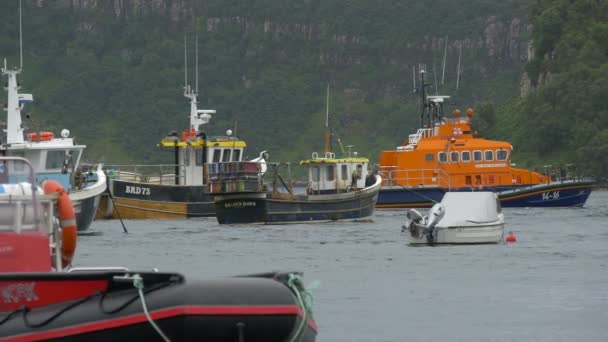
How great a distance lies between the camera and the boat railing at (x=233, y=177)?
5222 cm

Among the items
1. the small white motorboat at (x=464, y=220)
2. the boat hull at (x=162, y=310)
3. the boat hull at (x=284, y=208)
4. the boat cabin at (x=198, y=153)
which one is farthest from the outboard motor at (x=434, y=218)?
the boat hull at (x=162, y=310)

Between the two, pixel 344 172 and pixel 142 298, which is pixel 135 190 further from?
pixel 142 298

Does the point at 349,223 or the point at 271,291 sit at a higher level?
the point at 271,291

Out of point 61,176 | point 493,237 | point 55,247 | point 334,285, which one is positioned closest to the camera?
point 55,247

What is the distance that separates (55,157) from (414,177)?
23.5 metres

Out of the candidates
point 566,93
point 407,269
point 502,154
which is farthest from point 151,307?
point 566,93

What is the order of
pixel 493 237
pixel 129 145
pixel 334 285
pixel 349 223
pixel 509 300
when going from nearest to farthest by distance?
pixel 509 300, pixel 334 285, pixel 493 237, pixel 349 223, pixel 129 145

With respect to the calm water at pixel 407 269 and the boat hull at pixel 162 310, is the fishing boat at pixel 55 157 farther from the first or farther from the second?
the boat hull at pixel 162 310

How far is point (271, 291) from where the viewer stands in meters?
17.0

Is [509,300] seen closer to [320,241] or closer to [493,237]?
[493,237]

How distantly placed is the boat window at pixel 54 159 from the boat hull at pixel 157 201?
33.2ft

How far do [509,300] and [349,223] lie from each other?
88.4ft

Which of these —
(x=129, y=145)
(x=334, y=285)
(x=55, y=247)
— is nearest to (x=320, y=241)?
(x=334, y=285)

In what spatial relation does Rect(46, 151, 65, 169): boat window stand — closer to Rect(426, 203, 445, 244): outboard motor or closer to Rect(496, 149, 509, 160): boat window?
Rect(426, 203, 445, 244): outboard motor
